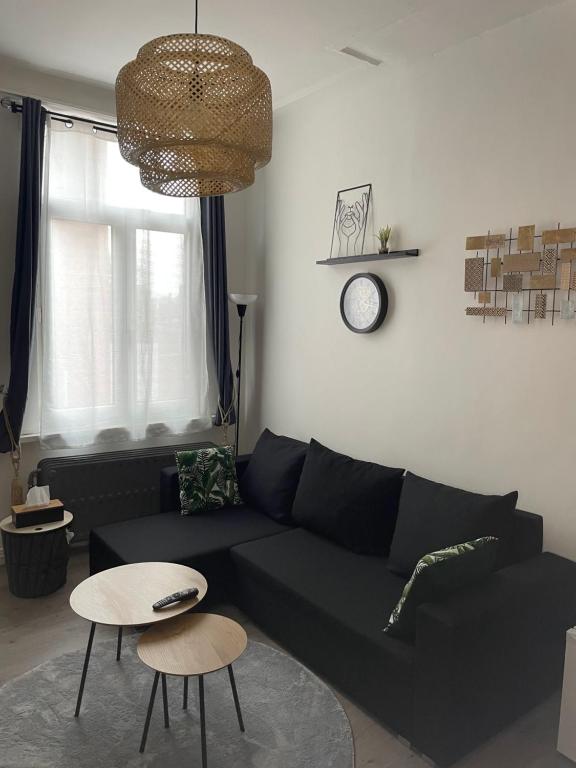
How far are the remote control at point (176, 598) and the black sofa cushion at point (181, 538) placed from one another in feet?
1.90

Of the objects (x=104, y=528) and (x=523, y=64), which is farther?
(x=104, y=528)

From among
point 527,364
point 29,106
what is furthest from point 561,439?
point 29,106

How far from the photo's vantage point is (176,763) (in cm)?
213

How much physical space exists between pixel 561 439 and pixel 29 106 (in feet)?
10.9

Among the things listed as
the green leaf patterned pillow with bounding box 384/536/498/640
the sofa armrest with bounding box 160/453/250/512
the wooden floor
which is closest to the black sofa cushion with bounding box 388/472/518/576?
the green leaf patterned pillow with bounding box 384/536/498/640

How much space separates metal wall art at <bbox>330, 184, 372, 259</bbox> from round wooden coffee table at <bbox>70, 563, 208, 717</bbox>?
2047 mm

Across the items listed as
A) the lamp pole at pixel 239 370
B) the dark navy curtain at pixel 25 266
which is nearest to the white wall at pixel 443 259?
the lamp pole at pixel 239 370

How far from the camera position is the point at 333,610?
8.20 feet

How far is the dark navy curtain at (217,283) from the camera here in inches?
165

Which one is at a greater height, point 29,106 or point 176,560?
point 29,106

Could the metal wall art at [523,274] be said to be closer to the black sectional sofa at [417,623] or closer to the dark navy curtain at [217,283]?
the black sectional sofa at [417,623]

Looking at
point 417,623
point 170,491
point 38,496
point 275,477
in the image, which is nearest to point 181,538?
point 170,491

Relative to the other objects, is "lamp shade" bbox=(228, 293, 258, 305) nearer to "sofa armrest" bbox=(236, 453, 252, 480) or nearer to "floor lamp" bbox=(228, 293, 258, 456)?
"floor lamp" bbox=(228, 293, 258, 456)

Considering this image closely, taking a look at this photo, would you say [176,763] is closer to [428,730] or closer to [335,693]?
[335,693]
